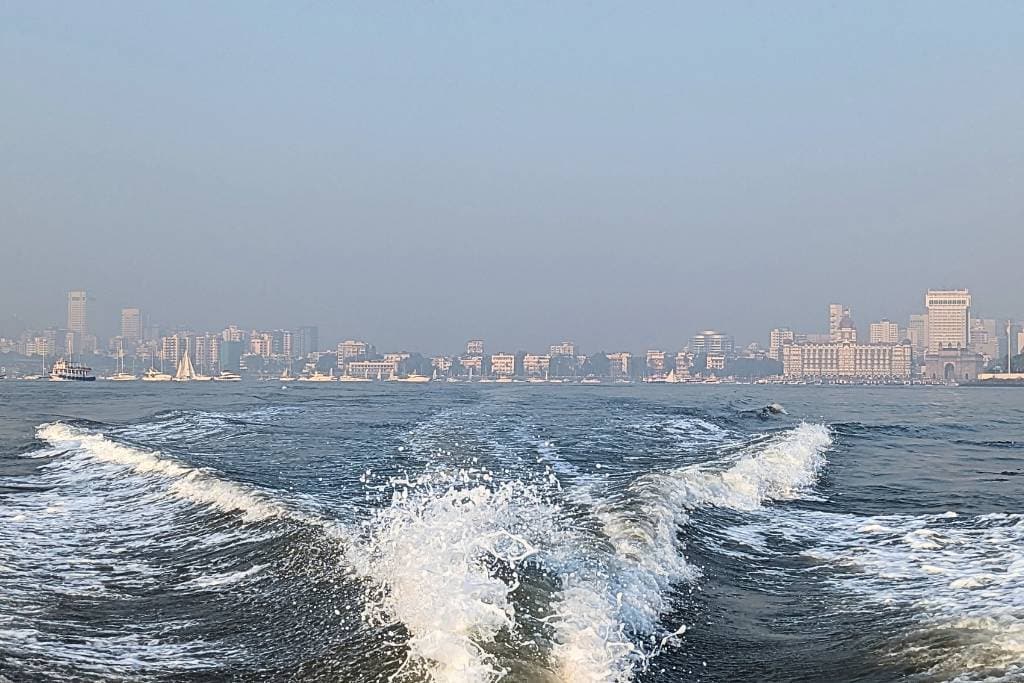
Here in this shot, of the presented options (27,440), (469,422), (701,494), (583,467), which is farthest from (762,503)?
(27,440)

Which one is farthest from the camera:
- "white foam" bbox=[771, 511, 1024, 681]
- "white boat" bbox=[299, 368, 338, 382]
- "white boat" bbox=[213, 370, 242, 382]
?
"white boat" bbox=[213, 370, 242, 382]

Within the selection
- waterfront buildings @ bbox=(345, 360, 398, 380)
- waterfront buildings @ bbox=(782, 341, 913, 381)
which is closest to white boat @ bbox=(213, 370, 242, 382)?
waterfront buildings @ bbox=(345, 360, 398, 380)

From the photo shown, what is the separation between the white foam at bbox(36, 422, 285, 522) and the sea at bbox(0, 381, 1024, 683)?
0.08 metres

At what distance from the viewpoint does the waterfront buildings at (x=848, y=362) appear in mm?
176625

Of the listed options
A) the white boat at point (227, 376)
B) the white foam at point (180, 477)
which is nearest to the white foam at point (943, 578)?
the white foam at point (180, 477)

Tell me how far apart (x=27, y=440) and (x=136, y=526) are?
15.3 meters

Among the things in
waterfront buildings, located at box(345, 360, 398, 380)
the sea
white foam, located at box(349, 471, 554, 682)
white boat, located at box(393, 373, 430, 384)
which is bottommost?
white boat, located at box(393, 373, 430, 384)

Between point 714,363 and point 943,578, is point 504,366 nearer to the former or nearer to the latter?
point 714,363

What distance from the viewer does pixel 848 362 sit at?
180000 millimetres

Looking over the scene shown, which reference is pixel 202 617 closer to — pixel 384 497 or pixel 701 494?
pixel 384 497

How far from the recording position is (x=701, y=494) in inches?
513

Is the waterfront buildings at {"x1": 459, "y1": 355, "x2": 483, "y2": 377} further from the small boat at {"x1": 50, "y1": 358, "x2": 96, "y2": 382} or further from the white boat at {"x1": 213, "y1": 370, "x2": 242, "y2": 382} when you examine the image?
the small boat at {"x1": 50, "y1": 358, "x2": 96, "y2": 382}

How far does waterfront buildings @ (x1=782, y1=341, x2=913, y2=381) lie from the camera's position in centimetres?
17662

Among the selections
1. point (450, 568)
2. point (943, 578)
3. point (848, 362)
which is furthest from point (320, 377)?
point (450, 568)
